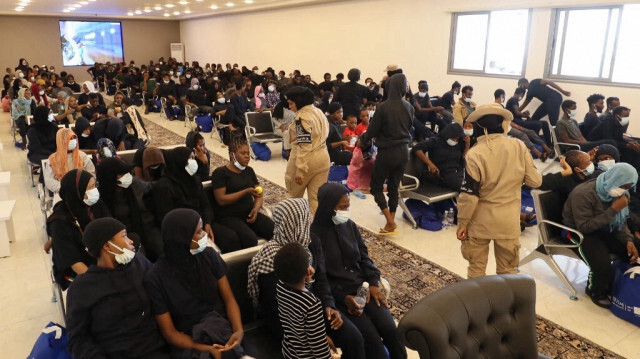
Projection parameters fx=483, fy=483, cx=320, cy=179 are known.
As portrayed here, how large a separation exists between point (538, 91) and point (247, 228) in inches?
314

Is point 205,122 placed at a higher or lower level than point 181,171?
lower

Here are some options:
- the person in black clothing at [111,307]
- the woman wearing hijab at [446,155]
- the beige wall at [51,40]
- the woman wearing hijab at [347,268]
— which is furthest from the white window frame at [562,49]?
the beige wall at [51,40]

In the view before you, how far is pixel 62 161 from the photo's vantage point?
4777 mm

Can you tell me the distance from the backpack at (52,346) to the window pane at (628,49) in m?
9.82

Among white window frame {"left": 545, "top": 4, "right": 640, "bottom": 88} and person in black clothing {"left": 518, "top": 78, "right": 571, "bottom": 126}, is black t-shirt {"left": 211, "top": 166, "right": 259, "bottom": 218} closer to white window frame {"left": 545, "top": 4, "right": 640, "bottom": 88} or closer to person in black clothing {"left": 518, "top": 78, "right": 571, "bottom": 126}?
person in black clothing {"left": 518, "top": 78, "right": 571, "bottom": 126}

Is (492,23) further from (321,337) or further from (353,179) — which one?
(321,337)

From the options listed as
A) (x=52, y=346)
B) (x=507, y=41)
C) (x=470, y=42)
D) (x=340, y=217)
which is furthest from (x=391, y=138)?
(x=470, y=42)

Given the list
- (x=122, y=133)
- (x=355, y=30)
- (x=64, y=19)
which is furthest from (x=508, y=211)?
(x=64, y=19)

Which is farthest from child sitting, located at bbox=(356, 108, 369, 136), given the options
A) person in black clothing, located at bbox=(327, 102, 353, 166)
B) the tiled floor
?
the tiled floor

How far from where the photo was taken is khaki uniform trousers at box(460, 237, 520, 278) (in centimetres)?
349

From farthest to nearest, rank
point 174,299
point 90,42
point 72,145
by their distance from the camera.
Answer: point 90,42
point 72,145
point 174,299

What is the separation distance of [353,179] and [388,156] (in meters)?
1.37

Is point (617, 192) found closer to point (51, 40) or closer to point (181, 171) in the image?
point (181, 171)

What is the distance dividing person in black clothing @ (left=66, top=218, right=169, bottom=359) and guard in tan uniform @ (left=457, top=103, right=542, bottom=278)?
2193mm
